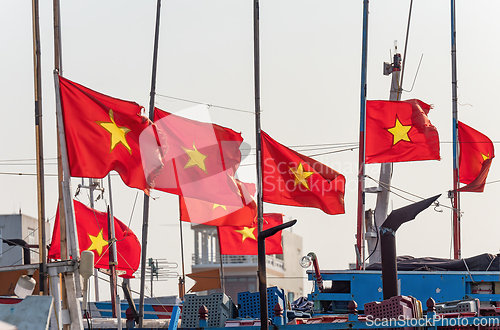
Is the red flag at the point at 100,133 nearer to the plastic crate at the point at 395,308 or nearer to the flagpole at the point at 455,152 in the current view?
the plastic crate at the point at 395,308

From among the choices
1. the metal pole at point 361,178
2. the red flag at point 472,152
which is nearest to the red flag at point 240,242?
the metal pole at point 361,178

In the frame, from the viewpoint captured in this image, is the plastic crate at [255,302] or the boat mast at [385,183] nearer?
the plastic crate at [255,302]

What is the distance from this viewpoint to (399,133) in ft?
78.6

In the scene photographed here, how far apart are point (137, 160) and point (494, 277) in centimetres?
954

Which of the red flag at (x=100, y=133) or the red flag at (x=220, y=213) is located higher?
the red flag at (x=100, y=133)

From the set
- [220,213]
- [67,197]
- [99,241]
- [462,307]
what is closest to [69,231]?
[67,197]

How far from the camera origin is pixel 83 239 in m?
23.8

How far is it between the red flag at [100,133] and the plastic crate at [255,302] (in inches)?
152

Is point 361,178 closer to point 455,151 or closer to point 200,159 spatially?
point 200,159

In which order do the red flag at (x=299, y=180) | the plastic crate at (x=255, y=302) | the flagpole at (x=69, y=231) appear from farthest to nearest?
1. the red flag at (x=299, y=180)
2. the plastic crate at (x=255, y=302)
3. the flagpole at (x=69, y=231)

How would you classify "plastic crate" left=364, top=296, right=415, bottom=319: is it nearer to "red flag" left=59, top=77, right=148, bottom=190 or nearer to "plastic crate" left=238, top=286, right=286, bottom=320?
"plastic crate" left=238, top=286, right=286, bottom=320

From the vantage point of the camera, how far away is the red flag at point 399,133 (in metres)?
23.8

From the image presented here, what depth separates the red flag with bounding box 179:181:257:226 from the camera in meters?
21.3

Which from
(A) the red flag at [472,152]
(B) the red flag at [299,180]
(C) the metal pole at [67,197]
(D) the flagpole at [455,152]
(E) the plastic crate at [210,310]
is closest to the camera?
(C) the metal pole at [67,197]
